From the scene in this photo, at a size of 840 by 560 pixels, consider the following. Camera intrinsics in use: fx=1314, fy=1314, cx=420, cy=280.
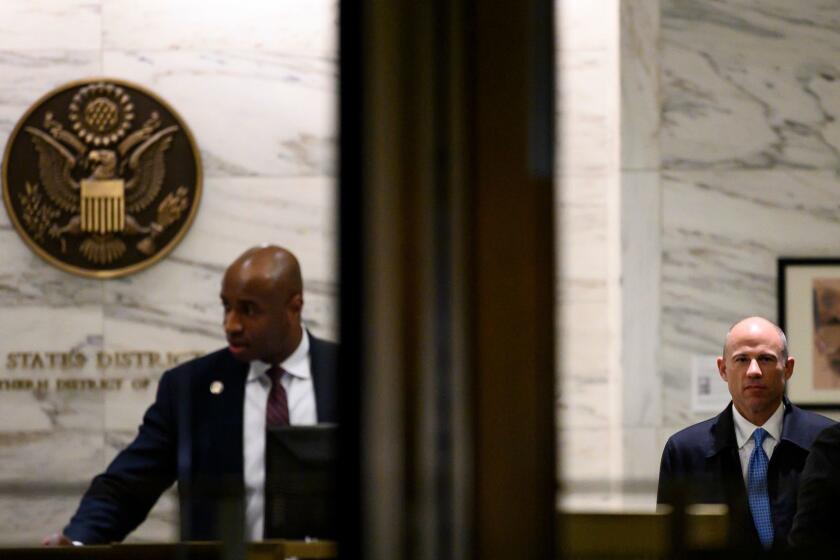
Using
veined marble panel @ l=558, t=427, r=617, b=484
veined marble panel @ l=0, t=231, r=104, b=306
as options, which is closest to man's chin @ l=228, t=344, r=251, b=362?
veined marble panel @ l=558, t=427, r=617, b=484

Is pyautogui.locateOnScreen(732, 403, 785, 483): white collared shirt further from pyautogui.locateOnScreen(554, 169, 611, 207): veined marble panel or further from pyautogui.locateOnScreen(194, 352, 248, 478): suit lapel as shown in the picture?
pyautogui.locateOnScreen(554, 169, 611, 207): veined marble panel

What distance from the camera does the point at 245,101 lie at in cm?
638

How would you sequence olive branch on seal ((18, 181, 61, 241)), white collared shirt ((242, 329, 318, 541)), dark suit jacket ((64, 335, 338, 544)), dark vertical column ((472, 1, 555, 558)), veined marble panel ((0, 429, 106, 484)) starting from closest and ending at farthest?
dark vertical column ((472, 1, 555, 558)) → white collared shirt ((242, 329, 318, 541)) → dark suit jacket ((64, 335, 338, 544)) → veined marble panel ((0, 429, 106, 484)) → olive branch on seal ((18, 181, 61, 241))

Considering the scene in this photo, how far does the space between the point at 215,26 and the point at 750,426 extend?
3.89 metres

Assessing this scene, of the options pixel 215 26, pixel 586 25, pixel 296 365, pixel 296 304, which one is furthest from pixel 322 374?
pixel 215 26

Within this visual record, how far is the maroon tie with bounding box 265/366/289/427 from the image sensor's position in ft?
8.70

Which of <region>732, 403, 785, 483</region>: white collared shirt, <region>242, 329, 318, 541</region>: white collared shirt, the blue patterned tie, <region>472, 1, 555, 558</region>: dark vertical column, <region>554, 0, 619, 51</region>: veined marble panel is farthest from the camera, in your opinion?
<region>554, 0, 619, 51</region>: veined marble panel

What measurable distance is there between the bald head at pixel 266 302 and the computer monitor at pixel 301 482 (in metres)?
1.13

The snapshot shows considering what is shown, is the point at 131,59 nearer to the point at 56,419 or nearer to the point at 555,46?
the point at 56,419

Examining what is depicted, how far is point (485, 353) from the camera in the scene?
1585 mm

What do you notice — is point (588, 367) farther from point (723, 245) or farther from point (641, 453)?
point (723, 245)

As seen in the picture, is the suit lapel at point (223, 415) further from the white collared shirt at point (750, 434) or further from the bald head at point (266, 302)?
the white collared shirt at point (750, 434)

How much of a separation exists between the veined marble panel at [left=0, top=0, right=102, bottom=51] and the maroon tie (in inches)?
142

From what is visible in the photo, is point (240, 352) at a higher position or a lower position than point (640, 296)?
lower
